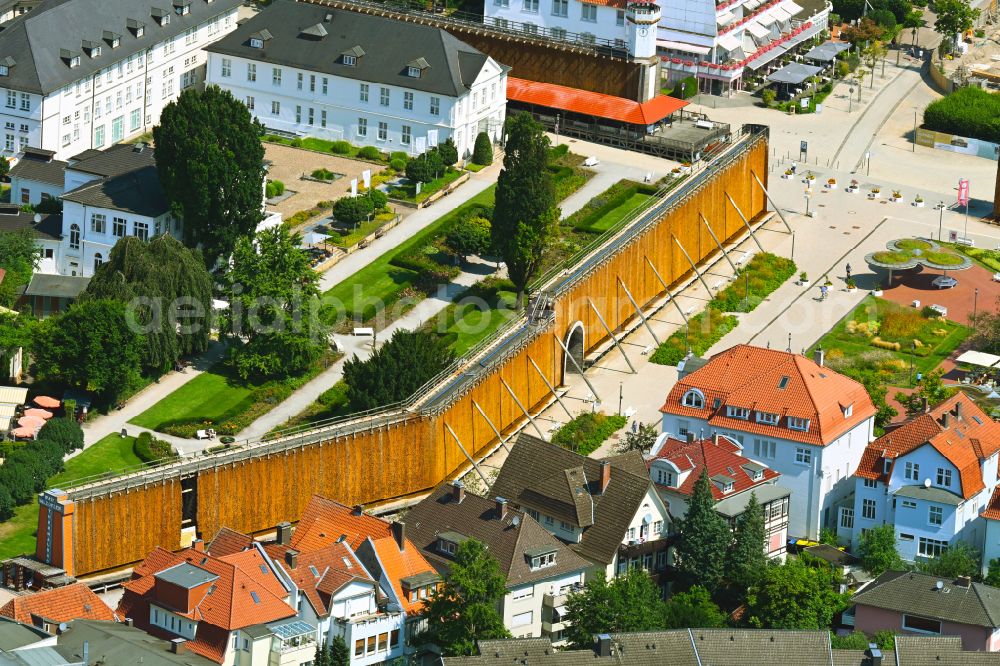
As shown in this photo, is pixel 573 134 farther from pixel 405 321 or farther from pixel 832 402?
pixel 832 402

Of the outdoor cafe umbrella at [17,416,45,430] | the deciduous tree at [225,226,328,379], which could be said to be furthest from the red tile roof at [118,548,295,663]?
the deciduous tree at [225,226,328,379]

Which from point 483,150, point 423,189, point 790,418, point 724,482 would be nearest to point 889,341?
point 790,418

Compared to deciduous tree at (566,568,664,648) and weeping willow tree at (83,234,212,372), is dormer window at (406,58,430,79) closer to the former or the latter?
weeping willow tree at (83,234,212,372)

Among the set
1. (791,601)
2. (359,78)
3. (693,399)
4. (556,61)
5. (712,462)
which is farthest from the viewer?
(556,61)

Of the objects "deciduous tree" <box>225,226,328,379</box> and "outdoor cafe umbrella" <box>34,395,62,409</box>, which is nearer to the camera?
"outdoor cafe umbrella" <box>34,395,62,409</box>

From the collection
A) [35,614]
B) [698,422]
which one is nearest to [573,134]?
[698,422]

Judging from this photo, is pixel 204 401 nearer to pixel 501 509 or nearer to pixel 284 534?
pixel 284 534

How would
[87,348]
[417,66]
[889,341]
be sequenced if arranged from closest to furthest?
[87,348] → [889,341] → [417,66]

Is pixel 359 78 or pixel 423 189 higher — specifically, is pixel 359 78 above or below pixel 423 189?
above
